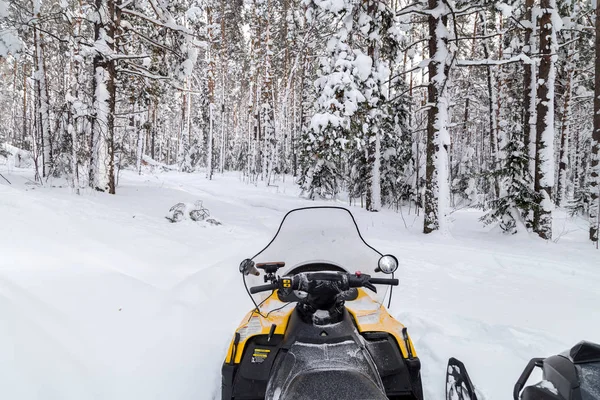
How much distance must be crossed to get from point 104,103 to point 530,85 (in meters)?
12.0

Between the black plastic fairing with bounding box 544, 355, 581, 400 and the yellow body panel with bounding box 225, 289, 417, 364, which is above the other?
the black plastic fairing with bounding box 544, 355, 581, 400

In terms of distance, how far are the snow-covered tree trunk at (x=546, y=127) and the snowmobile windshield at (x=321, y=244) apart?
8451 mm

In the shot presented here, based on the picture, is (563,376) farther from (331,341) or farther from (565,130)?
(565,130)

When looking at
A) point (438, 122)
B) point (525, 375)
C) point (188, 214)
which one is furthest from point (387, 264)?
point (438, 122)

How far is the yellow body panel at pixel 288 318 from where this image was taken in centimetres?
227

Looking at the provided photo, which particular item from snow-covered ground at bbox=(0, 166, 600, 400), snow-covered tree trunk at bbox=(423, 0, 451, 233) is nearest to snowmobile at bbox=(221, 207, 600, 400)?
snow-covered ground at bbox=(0, 166, 600, 400)

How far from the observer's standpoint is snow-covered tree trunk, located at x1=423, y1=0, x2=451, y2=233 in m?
8.61

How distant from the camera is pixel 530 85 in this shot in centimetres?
1034

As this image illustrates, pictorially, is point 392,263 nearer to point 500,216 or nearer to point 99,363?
point 99,363

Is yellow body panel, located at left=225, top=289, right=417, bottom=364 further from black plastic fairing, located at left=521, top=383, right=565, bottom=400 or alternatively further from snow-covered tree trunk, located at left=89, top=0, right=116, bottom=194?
snow-covered tree trunk, located at left=89, top=0, right=116, bottom=194

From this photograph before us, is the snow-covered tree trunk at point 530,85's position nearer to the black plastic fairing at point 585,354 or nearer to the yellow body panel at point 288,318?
the yellow body panel at point 288,318

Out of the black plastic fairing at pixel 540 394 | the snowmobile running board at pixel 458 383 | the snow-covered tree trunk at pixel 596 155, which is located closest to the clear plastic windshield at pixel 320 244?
the snowmobile running board at pixel 458 383

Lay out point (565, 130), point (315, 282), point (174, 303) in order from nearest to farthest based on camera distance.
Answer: point (315, 282) → point (174, 303) → point (565, 130)

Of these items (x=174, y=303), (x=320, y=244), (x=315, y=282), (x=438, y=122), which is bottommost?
(x=174, y=303)
